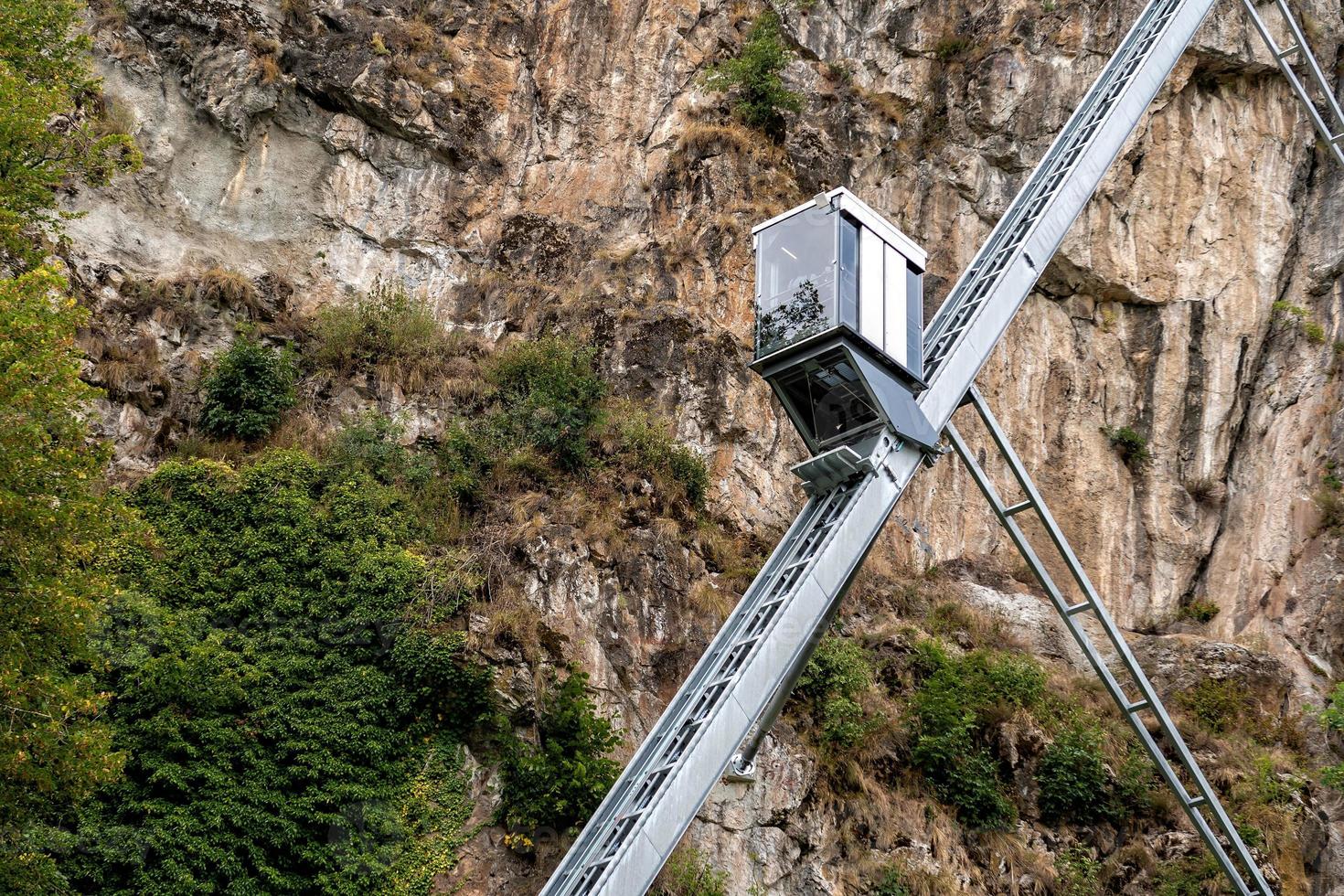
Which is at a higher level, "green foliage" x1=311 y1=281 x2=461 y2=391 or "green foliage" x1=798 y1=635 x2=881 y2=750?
"green foliage" x1=311 y1=281 x2=461 y2=391

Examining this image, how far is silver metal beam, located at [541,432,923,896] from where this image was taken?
30.1ft

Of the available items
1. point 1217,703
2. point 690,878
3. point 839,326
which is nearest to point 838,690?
point 690,878

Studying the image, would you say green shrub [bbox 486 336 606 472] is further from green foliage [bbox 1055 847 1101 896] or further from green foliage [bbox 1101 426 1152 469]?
green foliage [bbox 1101 426 1152 469]

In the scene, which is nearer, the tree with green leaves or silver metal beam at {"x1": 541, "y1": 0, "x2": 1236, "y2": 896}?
silver metal beam at {"x1": 541, "y1": 0, "x2": 1236, "y2": 896}

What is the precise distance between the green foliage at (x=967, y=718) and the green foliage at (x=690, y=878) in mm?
3149

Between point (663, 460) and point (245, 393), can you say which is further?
point (663, 460)

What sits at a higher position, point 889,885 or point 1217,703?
point 1217,703

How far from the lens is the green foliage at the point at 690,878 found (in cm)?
1401

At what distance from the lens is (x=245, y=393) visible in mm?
17469

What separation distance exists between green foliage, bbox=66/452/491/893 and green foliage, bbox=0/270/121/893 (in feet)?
4.99

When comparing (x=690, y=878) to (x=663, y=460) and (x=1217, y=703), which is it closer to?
(x=663, y=460)

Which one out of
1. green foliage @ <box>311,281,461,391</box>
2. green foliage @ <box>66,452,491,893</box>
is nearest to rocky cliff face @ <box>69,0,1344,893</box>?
green foliage @ <box>311,281,461,391</box>

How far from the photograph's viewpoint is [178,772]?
42.9 feet

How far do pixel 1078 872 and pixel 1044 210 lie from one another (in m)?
7.64
